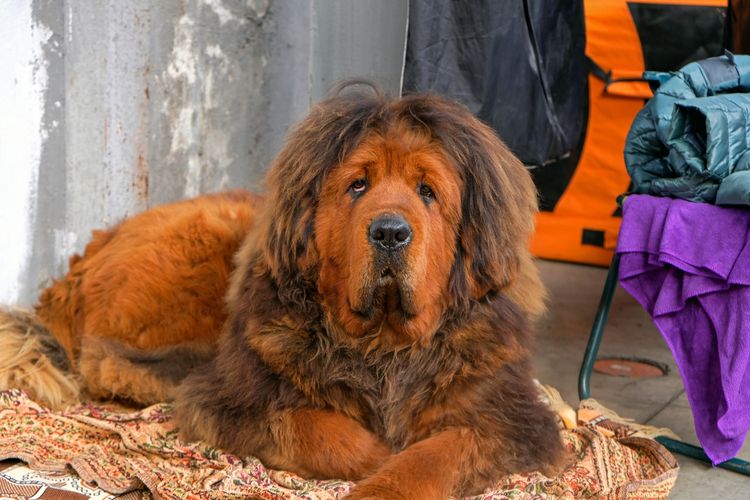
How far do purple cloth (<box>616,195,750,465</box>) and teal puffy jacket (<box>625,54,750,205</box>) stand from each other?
0.32 ft

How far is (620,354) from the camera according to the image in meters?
4.78

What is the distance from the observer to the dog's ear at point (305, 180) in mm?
2719

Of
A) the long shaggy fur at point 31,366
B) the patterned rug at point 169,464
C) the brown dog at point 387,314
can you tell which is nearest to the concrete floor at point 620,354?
the patterned rug at point 169,464

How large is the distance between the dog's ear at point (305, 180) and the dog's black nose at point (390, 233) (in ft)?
0.97

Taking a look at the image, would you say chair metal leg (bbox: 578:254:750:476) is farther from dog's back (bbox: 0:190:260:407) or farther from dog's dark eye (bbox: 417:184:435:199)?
dog's back (bbox: 0:190:260:407)

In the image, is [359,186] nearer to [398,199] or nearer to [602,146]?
[398,199]

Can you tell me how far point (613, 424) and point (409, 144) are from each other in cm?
143

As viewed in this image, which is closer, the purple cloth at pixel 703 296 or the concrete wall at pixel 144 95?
the purple cloth at pixel 703 296

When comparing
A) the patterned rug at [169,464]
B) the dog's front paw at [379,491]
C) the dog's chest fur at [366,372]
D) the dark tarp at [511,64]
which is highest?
the dark tarp at [511,64]

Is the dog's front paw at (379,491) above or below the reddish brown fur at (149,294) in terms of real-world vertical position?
below

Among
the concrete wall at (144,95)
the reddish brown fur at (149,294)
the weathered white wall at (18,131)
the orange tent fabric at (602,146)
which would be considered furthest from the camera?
the orange tent fabric at (602,146)

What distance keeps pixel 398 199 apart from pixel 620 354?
263cm

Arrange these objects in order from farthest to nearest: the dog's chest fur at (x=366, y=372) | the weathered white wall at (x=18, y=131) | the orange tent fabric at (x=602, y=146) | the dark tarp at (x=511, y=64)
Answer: the orange tent fabric at (x=602, y=146)
the dark tarp at (x=511, y=64)
the weathered white wall at (x=18, y=131)
the dog's chest fur at (x=366, y=372)

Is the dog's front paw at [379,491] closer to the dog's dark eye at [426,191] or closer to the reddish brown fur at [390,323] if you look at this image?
the reddish brown fur at [390,323]
